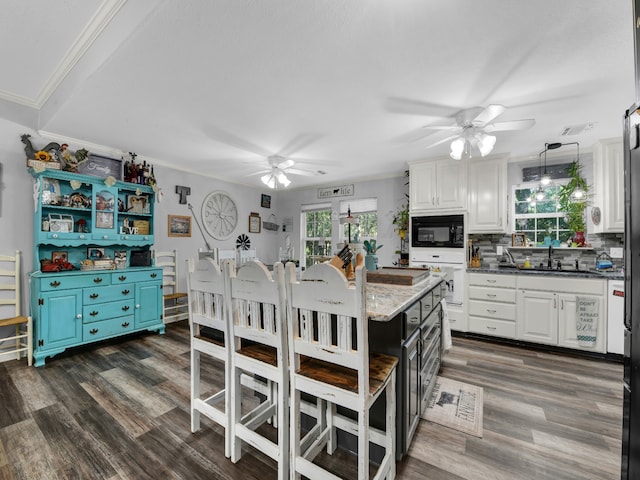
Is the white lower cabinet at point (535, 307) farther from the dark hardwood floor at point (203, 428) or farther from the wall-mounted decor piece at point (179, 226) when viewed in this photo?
the wall-mounted decor piece at point (179, 226)

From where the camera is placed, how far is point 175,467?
1.48 metres

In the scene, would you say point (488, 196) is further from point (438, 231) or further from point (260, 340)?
point (260, 340)

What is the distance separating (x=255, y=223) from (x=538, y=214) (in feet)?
15.6

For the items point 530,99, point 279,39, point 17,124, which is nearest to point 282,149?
point 279,39

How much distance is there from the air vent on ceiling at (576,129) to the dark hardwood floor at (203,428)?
2446 millimetres

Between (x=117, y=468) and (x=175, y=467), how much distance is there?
12.3 inches

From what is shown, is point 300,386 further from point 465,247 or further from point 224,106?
point 465,247

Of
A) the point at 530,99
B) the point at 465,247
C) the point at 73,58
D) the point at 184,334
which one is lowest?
the point at 184,334

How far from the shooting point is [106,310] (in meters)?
3.13

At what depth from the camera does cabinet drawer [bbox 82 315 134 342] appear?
2.98 meters

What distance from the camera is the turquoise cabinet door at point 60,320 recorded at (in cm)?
271

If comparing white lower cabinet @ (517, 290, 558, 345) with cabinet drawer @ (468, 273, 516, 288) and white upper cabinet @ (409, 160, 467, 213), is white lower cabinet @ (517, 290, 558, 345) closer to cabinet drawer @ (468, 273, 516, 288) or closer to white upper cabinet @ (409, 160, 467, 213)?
cabinet drawer @ (468, 273, 516, 288)

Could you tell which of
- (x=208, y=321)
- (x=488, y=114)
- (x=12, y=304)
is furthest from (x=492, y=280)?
(x=12, y=304)

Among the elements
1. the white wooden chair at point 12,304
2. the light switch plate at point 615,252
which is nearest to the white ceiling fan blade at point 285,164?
the white wooden chair at point 12,304
